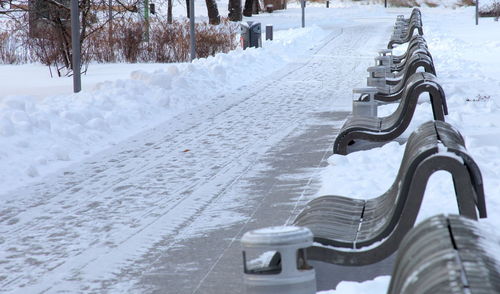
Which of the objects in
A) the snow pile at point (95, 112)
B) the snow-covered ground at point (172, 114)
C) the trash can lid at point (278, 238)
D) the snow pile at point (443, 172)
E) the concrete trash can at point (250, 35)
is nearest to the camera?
the trash can lid at point (278, 238)

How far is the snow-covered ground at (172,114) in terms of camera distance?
741 cm

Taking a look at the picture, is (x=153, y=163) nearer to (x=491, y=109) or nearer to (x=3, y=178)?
(x=3, y=178)

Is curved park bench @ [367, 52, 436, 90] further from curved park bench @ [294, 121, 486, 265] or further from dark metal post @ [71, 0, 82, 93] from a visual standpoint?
curved park bench @ [294, 121, 486, 265]

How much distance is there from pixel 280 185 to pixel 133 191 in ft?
4.15

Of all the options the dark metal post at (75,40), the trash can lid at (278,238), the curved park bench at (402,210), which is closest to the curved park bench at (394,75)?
the dark metal post at (75,40)

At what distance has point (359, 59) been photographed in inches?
872

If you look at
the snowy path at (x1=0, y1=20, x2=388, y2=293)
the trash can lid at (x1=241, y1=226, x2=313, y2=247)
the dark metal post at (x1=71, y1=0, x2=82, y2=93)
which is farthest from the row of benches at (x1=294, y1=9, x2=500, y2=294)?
the dark metal post at (x1=71, y1=0, x2=82, y2=93)

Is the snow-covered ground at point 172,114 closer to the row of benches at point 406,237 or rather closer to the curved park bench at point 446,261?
the row of benches at point 406,237

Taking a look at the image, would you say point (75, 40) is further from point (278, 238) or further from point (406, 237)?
point (406, 237)

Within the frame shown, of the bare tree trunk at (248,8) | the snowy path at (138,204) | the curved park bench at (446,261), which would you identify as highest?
the bare tree trunk at (248,8)

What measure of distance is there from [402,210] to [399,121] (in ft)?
13.5

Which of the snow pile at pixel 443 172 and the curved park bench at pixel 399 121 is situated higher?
the curved park bench at pixel 399 121

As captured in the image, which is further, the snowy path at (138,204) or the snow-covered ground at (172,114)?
the snow-covered ground at (172,114)

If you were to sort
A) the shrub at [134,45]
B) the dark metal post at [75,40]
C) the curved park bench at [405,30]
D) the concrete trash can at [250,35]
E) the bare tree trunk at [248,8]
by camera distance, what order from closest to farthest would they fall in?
the dark metal post at [75,40] < the curved park bench at [405,30] < the shrub at [134,45] < the concrete trash can at [250,35] < the bare tree trunk at [248,8]
